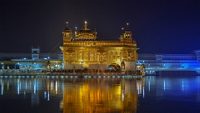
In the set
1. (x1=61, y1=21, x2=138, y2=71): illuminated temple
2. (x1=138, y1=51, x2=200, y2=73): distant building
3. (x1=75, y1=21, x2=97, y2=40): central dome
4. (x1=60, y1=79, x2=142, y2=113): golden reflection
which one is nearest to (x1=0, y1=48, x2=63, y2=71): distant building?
(x1=61, y1=21, x2=138, y2=71): illuminated temple

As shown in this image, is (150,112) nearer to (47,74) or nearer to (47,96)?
(47,96)

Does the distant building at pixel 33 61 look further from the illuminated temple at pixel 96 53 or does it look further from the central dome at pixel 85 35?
the central dome at pixel 85 35

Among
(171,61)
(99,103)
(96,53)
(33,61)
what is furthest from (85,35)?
(99,103)

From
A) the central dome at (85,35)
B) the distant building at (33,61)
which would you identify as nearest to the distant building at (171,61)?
the distant building at (33,61)

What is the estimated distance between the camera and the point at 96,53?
51375mm

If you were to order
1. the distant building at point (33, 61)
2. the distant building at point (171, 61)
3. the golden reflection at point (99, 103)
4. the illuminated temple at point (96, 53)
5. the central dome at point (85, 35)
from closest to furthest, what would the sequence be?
the golden reflection at point (99, 103), the illuminated temple at point (96, 53), the central dome at point (85, 35), the distant building at point (33, 61), the distant building at point (171, 61)

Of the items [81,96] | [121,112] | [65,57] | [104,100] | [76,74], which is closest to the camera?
[121,112]

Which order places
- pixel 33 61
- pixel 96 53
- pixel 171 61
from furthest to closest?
pixel 171 61, pixel 33 61, pixel 96 53

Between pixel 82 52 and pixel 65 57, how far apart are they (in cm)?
195

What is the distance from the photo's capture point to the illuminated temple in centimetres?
5116

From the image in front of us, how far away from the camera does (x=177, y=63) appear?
6569 centimetres

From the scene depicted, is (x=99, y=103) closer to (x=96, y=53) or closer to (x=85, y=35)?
(x=96, y=53)

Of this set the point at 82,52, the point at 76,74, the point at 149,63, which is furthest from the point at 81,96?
the point at 149,63

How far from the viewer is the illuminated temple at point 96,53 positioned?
5116 cm
